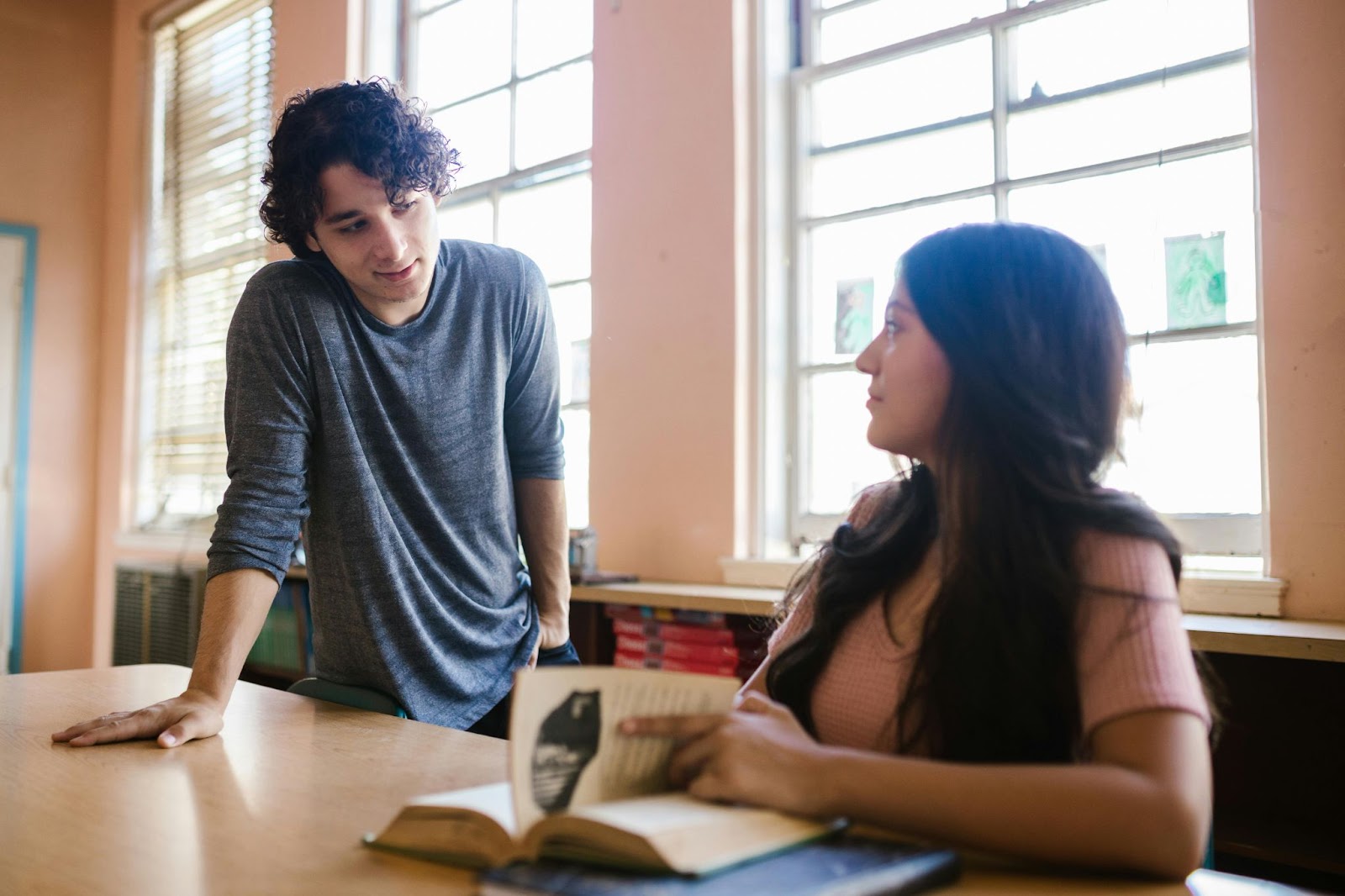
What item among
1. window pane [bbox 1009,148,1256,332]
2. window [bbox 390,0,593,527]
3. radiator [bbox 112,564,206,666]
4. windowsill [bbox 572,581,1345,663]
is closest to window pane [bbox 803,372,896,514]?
windowsill [bbox 572,581,1345,663]

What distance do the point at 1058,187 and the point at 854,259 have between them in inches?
23.7

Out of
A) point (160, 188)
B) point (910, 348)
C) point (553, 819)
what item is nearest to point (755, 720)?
point (553, 819)

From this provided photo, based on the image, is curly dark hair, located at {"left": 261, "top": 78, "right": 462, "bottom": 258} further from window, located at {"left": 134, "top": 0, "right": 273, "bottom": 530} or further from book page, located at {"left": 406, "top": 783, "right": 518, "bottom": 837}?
window, located at {"left": 134, "top": 0, "right": 273, "bottom": 530}

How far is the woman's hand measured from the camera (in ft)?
2.79

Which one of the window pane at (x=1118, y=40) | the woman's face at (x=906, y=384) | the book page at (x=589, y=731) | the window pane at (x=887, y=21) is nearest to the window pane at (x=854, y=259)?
the window pane at (x=1118, y=40)

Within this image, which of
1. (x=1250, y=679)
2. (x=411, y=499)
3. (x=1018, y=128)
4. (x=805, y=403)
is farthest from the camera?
(x=805, y=403)

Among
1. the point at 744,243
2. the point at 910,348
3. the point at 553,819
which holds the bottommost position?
the point at 553,819

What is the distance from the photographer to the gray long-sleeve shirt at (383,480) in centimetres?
147

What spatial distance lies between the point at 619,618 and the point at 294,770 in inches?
71.9

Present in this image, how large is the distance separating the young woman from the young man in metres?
0.53

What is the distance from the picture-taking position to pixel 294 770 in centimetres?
118

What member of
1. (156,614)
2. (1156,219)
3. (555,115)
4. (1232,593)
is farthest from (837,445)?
(156,614)

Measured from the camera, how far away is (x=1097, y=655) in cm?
89

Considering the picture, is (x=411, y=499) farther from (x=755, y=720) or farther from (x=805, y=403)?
(x=805, y=403)
